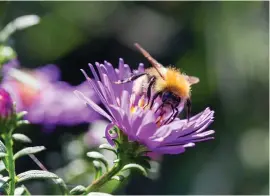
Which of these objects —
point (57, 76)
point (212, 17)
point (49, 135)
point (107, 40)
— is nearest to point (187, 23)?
point (212, 17)

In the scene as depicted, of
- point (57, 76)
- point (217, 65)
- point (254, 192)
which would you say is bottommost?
point (254, 192)

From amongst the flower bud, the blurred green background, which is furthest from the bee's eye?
the blurred green background

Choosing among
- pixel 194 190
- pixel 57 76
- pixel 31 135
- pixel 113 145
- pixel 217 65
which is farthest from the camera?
pixel 217 65

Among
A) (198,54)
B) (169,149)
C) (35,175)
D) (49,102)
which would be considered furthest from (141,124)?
(198,54)

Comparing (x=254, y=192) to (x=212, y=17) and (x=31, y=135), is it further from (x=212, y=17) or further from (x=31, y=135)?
(x=31, y=135)

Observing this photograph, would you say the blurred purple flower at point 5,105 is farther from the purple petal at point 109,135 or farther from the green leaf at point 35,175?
the purple petal at point 109,135

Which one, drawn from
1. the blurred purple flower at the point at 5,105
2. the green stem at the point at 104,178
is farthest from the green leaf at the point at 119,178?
the blurred purple flower at the point at 5,105

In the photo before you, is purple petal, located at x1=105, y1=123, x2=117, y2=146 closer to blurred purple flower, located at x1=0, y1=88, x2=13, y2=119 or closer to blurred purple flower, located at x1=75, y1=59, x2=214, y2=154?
blurred purple flower, located at x1=75, y1=59, x2=214, y2=154
